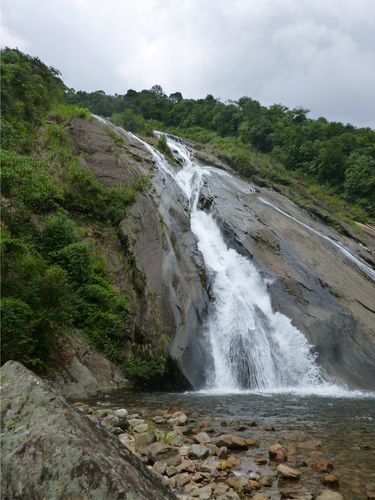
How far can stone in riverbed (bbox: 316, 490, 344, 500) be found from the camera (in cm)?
595

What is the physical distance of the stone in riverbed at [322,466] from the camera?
22.9 ft

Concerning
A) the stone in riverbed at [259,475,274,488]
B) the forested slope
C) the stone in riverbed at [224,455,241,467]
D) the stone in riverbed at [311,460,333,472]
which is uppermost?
the forested slope

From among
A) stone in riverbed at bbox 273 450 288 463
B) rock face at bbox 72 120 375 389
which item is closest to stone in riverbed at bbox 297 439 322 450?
stone in riverbed at bbox 273 450 288 463

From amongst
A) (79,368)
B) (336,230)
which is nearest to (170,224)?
(79,368)

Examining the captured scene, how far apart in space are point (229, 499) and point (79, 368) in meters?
7.15

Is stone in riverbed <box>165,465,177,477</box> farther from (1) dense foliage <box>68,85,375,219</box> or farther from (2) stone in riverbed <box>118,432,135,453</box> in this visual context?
(1) dense foliage <box>68,85,375,219</box>

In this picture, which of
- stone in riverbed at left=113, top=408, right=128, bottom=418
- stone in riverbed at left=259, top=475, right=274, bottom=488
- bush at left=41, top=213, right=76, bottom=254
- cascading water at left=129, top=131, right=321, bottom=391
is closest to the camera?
stone in riverbed at left=259, top=475, right=274, bottom=488

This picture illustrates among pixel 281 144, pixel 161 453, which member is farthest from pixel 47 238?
pixel 281 144

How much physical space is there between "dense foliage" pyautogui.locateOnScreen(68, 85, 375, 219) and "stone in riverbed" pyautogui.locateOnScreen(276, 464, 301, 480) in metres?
33.0

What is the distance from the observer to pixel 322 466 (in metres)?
7.02

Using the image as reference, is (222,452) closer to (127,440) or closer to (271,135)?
(127,440)

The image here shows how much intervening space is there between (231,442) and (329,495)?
88.0 inches

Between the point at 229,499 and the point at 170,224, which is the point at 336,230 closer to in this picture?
the point at 170,224

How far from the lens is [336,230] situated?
105ft
